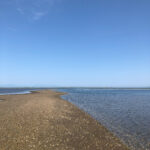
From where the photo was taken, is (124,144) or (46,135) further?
(46,135)

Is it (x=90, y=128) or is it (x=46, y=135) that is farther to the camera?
(x=90, y=128)

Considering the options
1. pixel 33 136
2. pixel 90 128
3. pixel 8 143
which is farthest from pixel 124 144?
pixel 8 143

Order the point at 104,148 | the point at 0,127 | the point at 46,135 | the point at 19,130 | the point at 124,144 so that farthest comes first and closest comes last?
the point at 0,127 → the point at 19,130 → the point at 46,135 → the point at 124,144 → the point at 104,148

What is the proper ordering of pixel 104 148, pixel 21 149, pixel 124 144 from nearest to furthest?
1. pixel 21 149
2. pixel 104 148
3. pixel 124 144

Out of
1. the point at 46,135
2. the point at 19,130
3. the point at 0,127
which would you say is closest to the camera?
the point at 46,135

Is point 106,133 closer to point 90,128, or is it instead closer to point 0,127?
point 90,128

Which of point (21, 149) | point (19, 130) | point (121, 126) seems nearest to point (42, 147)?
point (21, 149)

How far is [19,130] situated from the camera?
12.2 metres

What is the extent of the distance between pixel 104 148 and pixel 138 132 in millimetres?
6429

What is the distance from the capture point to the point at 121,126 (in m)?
15.3

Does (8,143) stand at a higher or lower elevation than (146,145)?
higher

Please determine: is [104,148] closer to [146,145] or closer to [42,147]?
[146,145]

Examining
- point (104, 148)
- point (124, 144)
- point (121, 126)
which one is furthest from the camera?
point (121, 126)

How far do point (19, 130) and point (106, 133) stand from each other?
29.8ft
